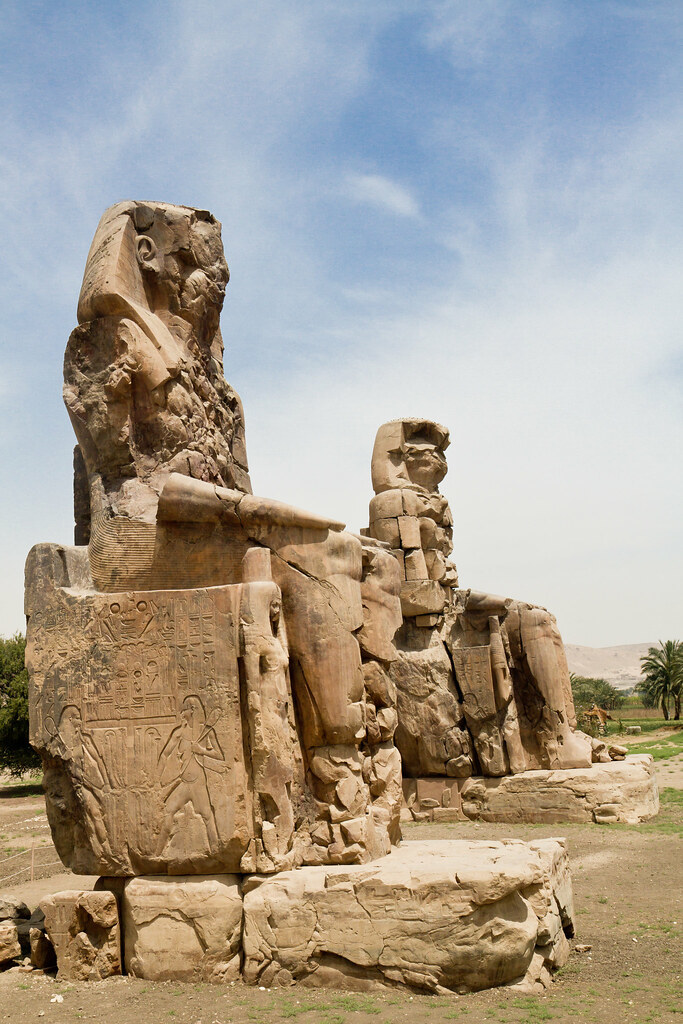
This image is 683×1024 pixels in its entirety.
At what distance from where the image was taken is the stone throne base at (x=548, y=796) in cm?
837

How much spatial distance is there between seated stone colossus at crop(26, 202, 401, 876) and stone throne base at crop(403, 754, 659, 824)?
12.3 ft

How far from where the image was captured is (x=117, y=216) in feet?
18.7

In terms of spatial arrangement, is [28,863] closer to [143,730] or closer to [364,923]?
[143,730]

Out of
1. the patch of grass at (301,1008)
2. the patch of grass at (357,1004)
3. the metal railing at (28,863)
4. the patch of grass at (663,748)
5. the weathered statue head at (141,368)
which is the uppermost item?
the weathered statue head at (141,368)

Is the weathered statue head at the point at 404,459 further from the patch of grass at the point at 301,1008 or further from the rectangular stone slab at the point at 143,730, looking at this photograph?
the patch of grass at the point at 301,1008

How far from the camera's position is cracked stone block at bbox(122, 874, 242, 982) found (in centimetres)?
443

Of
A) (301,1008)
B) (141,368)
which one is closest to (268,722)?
(301,1008)

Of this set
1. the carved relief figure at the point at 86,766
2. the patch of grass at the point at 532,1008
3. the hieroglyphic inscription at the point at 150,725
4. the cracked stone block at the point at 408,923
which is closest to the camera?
the patch of grass at the point at 532,1008

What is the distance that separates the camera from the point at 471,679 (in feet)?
30.4

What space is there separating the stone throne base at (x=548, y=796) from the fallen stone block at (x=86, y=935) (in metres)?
5.00

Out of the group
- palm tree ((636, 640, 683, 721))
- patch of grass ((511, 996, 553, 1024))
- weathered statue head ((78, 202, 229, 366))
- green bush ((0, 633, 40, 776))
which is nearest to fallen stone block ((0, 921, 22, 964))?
patch of grass ((511, 996, 553, 1024))

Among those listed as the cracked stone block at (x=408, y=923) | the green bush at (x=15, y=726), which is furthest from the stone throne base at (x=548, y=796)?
the green bush at (x=15, y=726)

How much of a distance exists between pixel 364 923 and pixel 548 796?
15.9 feet

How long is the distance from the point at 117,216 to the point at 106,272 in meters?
0.53
